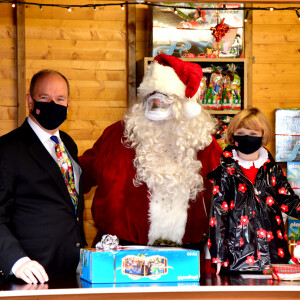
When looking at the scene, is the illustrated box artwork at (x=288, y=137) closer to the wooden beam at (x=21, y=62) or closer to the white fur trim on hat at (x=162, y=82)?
the white fur trim on hat at (x=162, y=82)

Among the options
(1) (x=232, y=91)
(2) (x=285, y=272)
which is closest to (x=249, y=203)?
(2) (x=285, y=272)

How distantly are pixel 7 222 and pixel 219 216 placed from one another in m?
1.04

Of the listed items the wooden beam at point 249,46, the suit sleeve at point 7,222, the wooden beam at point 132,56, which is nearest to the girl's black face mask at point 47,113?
the suit sleeve at point 7,222

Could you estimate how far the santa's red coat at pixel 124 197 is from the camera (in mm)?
3369

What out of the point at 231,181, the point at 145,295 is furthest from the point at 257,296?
the point at 231,181

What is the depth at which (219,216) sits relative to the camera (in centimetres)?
297

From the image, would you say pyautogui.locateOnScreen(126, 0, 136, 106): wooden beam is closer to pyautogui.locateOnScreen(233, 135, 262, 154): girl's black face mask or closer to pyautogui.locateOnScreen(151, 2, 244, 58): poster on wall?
pyautogui.locateOnScreen(151, 2, 244, 58): poster on wall

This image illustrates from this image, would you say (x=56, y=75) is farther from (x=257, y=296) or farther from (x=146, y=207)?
(x=257, y=296)

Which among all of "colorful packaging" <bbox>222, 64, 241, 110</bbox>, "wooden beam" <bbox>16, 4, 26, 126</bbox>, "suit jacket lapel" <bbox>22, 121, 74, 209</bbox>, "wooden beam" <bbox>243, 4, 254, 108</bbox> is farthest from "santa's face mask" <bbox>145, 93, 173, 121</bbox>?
"wooden beam" <bbox>243, 4, 254, 108</bbox>

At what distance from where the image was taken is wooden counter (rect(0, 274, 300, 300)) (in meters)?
2.06

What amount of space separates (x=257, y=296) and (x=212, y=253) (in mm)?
695

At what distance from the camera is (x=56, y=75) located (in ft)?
9.63

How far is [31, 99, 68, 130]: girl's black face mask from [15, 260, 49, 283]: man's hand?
2.58ft

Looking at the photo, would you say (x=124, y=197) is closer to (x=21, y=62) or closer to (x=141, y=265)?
(x=141, y=265)
